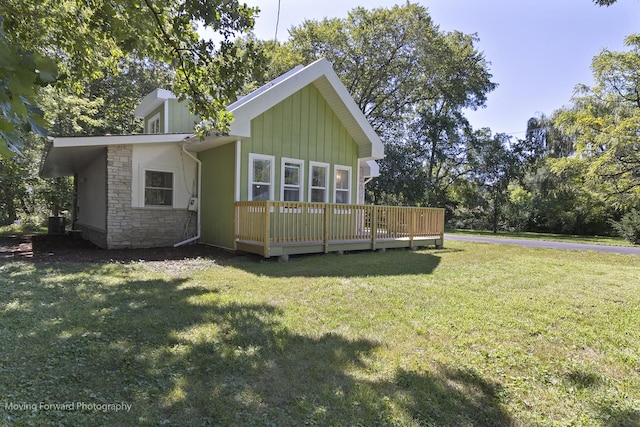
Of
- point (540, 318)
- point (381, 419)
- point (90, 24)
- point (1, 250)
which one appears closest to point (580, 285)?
point (540, 318)

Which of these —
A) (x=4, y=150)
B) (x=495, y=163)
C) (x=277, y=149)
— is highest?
(x=495, y=163)

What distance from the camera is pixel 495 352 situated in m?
3.19

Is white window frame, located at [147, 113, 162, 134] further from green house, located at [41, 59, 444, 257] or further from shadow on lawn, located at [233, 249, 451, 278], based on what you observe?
shadow on lawn, located at [233, 249, 451, 278]

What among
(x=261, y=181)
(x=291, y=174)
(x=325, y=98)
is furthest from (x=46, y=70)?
(x=325, y=98)

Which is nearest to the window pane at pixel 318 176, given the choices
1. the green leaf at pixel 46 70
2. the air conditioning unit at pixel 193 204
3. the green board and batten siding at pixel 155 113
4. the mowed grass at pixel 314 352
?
the air conditioning unit at pixel 193 204

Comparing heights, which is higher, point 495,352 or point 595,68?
point 595,68

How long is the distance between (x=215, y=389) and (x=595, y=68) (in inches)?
994

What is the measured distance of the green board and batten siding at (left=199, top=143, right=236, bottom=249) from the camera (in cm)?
910

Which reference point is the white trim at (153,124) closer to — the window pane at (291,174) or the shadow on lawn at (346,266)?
the window pane at (291,174)

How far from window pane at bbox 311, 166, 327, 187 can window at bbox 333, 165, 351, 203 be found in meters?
0.46

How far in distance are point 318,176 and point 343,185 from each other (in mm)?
995

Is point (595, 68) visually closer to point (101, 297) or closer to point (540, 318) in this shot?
point (540, 318)

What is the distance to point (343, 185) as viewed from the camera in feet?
36.3

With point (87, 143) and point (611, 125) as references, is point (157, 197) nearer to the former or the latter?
point (87, 143)
